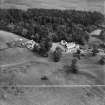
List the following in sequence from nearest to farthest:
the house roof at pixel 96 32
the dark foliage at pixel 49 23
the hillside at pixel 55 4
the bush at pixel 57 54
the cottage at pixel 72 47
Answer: the bush at pixel 57 54 < the cottage at pixel 72 47 < the dark foliage at pixel 49 23 < the house roof at pixel 96 32 < the hillside at pixel 55 4

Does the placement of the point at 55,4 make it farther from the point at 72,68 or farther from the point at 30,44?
the point at 72,68

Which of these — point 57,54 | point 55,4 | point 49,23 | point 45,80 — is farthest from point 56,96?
point 55,4

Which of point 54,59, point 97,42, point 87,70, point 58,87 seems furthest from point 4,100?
point 97,42

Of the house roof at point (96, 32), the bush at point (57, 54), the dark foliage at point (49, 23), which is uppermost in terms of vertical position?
the dark foliage at point (49, 23)

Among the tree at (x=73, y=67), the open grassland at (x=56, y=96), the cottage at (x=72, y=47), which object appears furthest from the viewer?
the cottage at (x=72, y=47)

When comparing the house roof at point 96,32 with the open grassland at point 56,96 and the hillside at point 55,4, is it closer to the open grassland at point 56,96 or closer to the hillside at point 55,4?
the hillside at point 55,4

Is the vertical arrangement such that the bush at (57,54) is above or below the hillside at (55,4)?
below

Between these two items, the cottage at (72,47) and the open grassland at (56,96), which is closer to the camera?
the open grassland at (56,96)

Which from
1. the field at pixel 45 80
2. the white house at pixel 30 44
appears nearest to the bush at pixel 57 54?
the field at pixel 45 80

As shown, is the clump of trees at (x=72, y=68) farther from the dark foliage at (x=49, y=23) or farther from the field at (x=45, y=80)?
the dark foliage at (x=49, y=23)

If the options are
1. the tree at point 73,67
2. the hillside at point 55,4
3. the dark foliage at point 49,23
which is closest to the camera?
the tree at point 73,67

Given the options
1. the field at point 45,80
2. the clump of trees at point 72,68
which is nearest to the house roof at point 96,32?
the field at point 45,80

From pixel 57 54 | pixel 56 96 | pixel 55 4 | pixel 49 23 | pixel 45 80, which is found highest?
pixel 55 4
